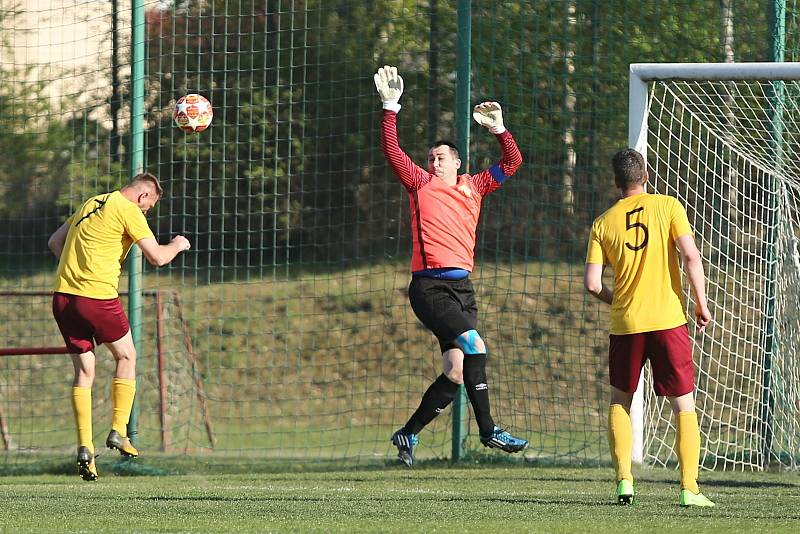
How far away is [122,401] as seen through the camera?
349 inches

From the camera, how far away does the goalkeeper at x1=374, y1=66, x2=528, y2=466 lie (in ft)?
26.8

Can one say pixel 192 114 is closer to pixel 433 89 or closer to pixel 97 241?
pixel 97 241

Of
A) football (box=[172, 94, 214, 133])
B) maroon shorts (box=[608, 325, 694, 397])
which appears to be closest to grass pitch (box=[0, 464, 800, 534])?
maroon shorts (box=[608, 325, 694, 397])

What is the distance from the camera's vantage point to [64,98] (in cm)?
1361

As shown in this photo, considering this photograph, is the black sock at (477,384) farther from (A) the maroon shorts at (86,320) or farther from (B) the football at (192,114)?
(B) the football at (192,114)

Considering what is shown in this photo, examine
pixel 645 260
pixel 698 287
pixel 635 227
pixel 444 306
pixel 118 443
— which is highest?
pixel 635 227

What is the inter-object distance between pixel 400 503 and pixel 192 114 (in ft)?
11.5

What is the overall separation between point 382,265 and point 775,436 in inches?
252

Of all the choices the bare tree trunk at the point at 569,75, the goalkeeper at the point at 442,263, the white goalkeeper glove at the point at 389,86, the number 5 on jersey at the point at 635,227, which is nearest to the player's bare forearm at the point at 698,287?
the number 5 on jersey at the point at 635,227

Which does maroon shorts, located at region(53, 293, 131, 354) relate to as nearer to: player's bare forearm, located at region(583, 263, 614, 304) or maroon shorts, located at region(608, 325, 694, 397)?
player's bare forearm, located at region(583, 263, 614, 304)

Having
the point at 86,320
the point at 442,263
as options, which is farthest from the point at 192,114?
the point at 442,263

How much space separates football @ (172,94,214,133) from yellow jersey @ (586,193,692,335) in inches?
142

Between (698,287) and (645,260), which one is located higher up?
(645,260)

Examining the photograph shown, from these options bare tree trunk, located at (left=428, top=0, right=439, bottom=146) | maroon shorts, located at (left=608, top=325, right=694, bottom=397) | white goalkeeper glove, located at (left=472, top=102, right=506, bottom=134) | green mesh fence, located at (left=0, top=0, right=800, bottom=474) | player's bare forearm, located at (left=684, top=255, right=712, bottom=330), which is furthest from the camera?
bare tree trunk, located at (left=428, top=0, right=439, bottom=146)
